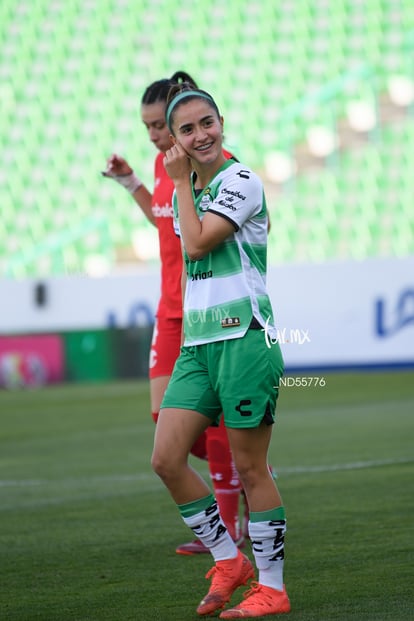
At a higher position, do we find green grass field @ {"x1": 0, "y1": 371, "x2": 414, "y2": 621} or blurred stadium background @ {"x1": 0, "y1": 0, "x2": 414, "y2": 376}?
blurred stadium background @ {"x1": 0, "y1": 0, "x2": 414, "y2": 376}

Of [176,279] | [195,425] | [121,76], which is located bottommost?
[195,425]

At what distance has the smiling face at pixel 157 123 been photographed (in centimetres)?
564

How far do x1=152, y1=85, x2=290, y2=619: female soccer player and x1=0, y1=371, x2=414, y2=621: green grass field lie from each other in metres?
0.29

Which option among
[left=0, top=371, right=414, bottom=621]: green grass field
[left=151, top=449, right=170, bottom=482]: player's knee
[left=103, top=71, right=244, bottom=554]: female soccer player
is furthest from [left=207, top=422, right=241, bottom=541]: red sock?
[left=151, top=449, right=170, bottom=482]: player's knee

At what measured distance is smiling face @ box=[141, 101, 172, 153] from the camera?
5.64 metres

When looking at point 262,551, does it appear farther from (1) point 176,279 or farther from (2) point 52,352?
(2) point 52,352

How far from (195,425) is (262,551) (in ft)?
1.56

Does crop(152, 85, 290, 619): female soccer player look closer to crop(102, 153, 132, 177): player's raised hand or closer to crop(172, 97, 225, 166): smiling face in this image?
crop(172, 97, 225, 166): smiling face

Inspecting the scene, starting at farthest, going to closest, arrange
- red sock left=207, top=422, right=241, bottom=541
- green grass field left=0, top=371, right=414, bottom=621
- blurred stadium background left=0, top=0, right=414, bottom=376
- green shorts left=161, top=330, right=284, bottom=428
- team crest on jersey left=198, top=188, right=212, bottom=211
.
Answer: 1. blurred stadium background left=0, top=0, right=414, bottom=376
2. red sock left=207, top=422, right=241, bottom=541
3. green grass field left=0, top=371, right=414, bottom=621
4. team crest on jersey left=198, top=188, right=212, bottom=211
5. green shorts left=161, top=330, right=284, bottom=428

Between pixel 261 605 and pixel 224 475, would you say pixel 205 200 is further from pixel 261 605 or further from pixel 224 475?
pixel 224 475

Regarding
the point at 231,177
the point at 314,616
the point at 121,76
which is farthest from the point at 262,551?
the point at 121,76

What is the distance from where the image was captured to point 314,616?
393cm

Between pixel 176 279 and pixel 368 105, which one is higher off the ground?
pixel 368 105

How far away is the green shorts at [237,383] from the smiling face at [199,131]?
623 millimetres
